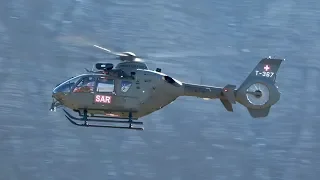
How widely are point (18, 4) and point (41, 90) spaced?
3.51 meters

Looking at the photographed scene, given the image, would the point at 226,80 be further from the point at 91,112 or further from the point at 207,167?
the point at 91,112

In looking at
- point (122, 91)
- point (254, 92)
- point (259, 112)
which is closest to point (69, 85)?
point (122, 91)

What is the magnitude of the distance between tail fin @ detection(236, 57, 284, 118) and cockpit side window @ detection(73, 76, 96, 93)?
83.6 inches

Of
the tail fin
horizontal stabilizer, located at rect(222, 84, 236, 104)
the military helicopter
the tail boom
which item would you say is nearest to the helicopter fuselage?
the military helicopter

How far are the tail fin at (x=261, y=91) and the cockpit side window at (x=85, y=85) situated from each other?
6.97 feet

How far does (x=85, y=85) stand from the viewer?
50.2ft

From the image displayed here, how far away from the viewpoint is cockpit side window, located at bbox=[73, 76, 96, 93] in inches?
601

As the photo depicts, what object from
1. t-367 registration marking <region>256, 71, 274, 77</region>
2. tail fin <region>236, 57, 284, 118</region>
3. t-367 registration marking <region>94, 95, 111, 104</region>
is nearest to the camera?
t-367 registration marking <region>94, 95, 111, 104</region>

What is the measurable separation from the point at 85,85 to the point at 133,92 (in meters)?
0.71

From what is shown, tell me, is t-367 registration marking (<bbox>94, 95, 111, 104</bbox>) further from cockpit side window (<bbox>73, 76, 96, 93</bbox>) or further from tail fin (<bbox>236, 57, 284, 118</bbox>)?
tail fin (<bbox>236, 57, 284, 118</bbox>)

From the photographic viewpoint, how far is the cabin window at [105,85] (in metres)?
15.2

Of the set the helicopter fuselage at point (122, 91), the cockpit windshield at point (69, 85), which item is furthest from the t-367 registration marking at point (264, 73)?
the cockpit windshield at point (69, 85)

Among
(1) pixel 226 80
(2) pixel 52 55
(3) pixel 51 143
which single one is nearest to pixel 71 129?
(3) pixel 51 143

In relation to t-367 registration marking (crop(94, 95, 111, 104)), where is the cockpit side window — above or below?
above
